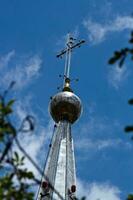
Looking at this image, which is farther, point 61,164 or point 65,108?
point 65,108

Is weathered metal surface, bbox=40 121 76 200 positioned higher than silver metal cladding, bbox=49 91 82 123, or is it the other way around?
silver metal cladding, bbox=49 91 82 123

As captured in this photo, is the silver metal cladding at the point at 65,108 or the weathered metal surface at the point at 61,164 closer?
the weathered metal surface at the point at 61,164

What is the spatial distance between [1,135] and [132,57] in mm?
1526

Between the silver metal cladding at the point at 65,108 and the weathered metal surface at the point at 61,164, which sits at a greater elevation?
the silver metal cladding at the point at 65,108

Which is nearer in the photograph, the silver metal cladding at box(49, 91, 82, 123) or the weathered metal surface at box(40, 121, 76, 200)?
the weathered metal surface at box(40, 121, 76, 200)

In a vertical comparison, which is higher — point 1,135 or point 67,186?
point 67,186

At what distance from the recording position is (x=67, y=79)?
3575 centimetres

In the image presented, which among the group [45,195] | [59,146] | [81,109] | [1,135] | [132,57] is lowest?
[1,135]

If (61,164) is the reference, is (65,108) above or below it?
above

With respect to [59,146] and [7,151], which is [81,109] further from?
[7,151]

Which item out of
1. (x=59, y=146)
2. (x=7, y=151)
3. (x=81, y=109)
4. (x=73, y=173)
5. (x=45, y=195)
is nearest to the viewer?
(x=7, y=151)

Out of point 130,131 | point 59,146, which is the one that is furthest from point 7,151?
point 59,146

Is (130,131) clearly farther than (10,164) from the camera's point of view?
Yes

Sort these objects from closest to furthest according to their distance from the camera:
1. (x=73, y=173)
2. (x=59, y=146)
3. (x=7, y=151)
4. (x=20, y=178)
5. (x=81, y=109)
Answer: (x=7, y=151) → (x=20, y=178) → (x=73, y=173) → (x=59, y=146) → (x=81, y=109)
